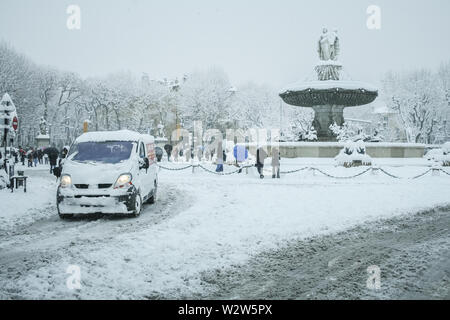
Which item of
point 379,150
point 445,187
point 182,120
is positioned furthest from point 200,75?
point 445,187

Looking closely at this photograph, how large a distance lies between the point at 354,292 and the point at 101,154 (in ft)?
23.1

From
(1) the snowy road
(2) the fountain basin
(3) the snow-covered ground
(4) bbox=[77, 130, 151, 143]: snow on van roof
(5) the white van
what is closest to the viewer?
(1) the snowy road

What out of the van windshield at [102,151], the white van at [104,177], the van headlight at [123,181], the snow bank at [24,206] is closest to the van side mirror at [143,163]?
the white van at [104,177]

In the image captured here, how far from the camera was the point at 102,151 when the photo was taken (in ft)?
32.6

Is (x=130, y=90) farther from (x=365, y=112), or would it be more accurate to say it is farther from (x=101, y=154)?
(x=101, y=154)

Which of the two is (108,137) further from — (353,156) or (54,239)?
(353,156)

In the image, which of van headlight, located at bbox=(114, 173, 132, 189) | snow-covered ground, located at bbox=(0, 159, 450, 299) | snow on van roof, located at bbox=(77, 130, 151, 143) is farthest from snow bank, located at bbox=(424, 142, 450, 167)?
van headlight, located at bbox=(114, 173, 132, 189)

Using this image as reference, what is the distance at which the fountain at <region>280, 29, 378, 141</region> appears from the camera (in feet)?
83.9

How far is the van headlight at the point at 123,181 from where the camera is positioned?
8992 mm

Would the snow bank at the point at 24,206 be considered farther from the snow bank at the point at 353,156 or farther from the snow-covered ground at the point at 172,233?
the snow bank at the point at 353,156

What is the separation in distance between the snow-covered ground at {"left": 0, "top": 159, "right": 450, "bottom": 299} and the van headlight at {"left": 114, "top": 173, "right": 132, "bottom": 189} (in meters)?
0.77

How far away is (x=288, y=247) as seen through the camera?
6.67 metres

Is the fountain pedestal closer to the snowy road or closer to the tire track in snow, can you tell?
the tire track in snow

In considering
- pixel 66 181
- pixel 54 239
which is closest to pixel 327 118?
pixel 66 181
